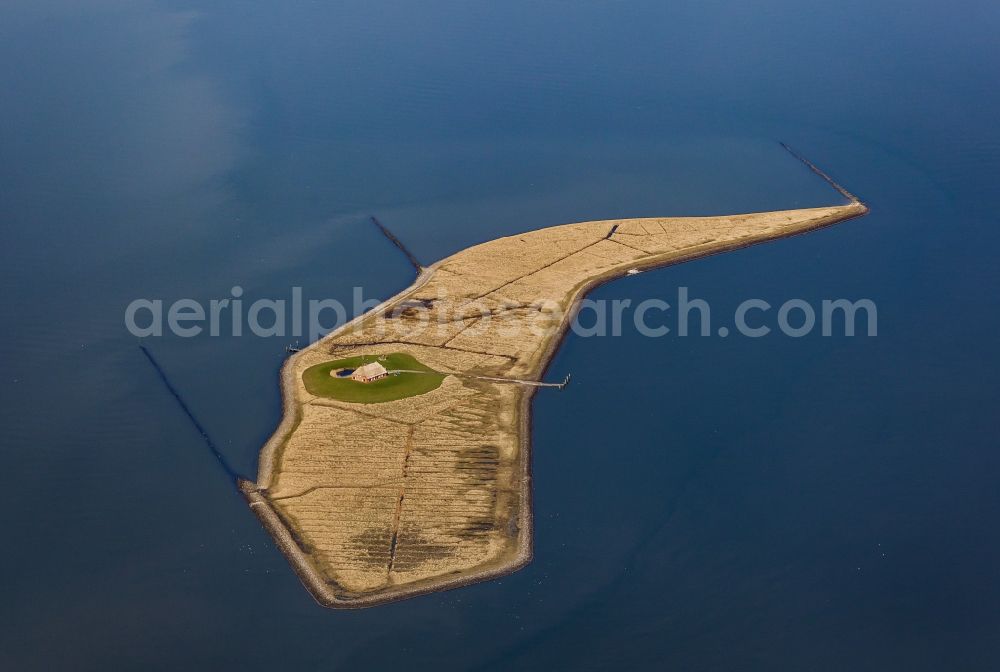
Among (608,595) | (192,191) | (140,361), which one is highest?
(192,191)

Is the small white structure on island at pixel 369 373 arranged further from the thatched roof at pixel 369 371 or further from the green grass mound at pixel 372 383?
the green grass mound at pixel 372 383

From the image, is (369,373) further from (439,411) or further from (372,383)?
(439,411)

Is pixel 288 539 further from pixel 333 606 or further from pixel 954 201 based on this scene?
pixel 954 201

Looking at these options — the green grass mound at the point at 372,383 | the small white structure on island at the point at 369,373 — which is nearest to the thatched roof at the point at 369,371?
the small white structure on island at the point at 369,373

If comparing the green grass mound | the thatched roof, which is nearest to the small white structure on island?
the thatched roof

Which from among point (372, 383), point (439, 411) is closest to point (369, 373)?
point (372, 383)

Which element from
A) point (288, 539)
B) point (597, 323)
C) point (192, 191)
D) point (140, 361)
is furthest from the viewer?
point (192, 191)

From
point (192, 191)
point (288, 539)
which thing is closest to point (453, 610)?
point (288, 539)
